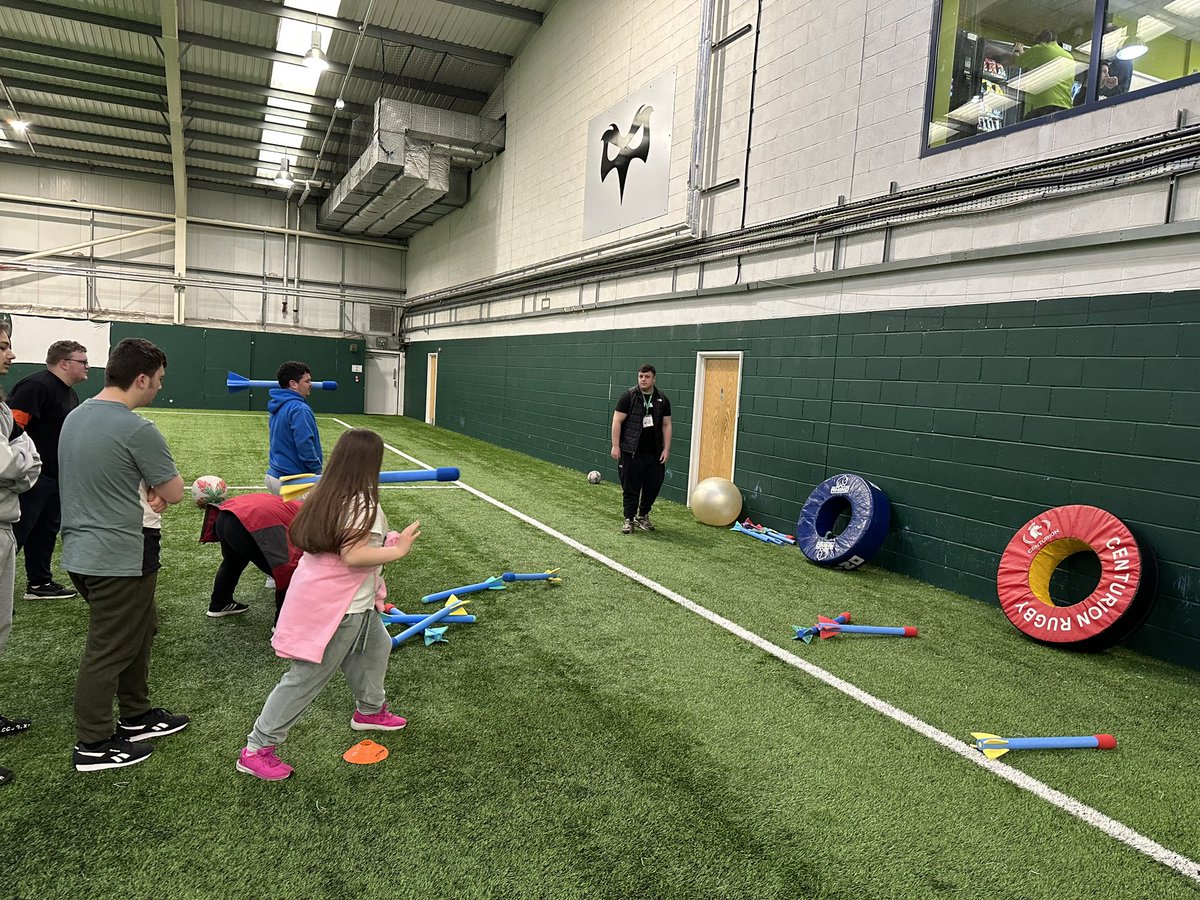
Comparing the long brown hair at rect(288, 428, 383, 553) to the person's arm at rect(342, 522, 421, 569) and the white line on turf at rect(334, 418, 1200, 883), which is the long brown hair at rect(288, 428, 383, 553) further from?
the white line on turf at rect(334, 418, 1200, 883)

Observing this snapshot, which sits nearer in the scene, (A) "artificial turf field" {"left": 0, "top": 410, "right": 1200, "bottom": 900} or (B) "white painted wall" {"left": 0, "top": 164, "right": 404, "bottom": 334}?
(A) "artificial turf field" {"left": 0, "top": 410, "right": 1200, "bottom": 900}

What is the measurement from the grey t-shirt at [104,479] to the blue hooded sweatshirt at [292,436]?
186cm

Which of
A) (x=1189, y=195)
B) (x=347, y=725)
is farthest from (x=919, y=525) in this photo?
(x=347, y=725)

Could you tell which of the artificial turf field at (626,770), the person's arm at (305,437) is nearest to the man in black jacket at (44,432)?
the artificial turf field at (626,770)

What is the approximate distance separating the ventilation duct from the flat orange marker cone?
14.5 m

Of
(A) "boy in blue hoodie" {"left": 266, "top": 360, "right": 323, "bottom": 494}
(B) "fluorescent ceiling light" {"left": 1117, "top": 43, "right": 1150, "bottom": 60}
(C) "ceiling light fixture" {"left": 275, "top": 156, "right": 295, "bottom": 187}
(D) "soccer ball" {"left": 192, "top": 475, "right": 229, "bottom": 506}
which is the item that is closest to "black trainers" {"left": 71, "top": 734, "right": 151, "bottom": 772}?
(D) "soccer ball" {"left": 192, "top": 475, "right": 229, "bottom": 506}

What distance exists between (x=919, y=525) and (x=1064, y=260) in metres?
2.51

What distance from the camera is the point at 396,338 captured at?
2484cm

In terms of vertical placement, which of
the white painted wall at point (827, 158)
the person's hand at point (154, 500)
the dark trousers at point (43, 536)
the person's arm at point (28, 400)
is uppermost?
the white painted wall at point (827, 158)

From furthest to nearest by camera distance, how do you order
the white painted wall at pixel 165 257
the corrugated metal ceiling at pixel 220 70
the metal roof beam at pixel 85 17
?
the white painted wall at pixel 165 257 < the corrugated metal ceiling at pixel 220 70 < the metal roof beam at pixel 85 17

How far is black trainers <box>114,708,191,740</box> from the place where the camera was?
3.10 meters

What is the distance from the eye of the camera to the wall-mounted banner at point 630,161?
34.7 ft

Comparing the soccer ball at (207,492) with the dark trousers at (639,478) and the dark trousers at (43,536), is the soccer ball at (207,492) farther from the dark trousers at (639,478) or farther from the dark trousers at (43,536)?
the dark trousers at (639,478)

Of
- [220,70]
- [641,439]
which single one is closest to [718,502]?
[641,439]
